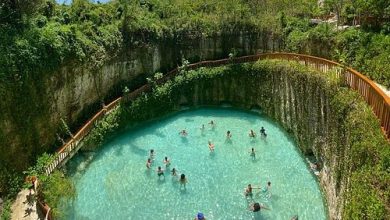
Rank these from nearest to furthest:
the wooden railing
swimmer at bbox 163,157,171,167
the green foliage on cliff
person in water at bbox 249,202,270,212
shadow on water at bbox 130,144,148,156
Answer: the wooden railing
the green foliage on cliff
person in water at bbox 249,202,270,212
swimmer at bbox 163,157,171,167
shadow on water at bbox 130,144,148,156

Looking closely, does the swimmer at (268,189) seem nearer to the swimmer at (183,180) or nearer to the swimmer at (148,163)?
the swimmer at (183,180)

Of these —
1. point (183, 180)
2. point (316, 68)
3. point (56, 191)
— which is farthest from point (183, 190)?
point (316, 68)

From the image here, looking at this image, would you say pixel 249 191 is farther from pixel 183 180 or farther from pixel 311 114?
pixel 311 114

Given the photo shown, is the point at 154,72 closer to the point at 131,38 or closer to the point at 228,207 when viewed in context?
the point at 131,38

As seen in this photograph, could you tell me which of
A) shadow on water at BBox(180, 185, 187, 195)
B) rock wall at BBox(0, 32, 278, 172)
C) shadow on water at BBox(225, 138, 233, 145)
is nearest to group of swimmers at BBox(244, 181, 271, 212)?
shadow on water at BBox(180, 185, 187, 195)

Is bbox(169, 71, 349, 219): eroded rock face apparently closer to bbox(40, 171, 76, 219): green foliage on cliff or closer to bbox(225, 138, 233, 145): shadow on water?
bbox(225, 138, 233, 145): shadow on water

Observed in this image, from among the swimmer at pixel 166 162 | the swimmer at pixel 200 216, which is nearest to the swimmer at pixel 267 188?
the swimmer at pixel 200 216
